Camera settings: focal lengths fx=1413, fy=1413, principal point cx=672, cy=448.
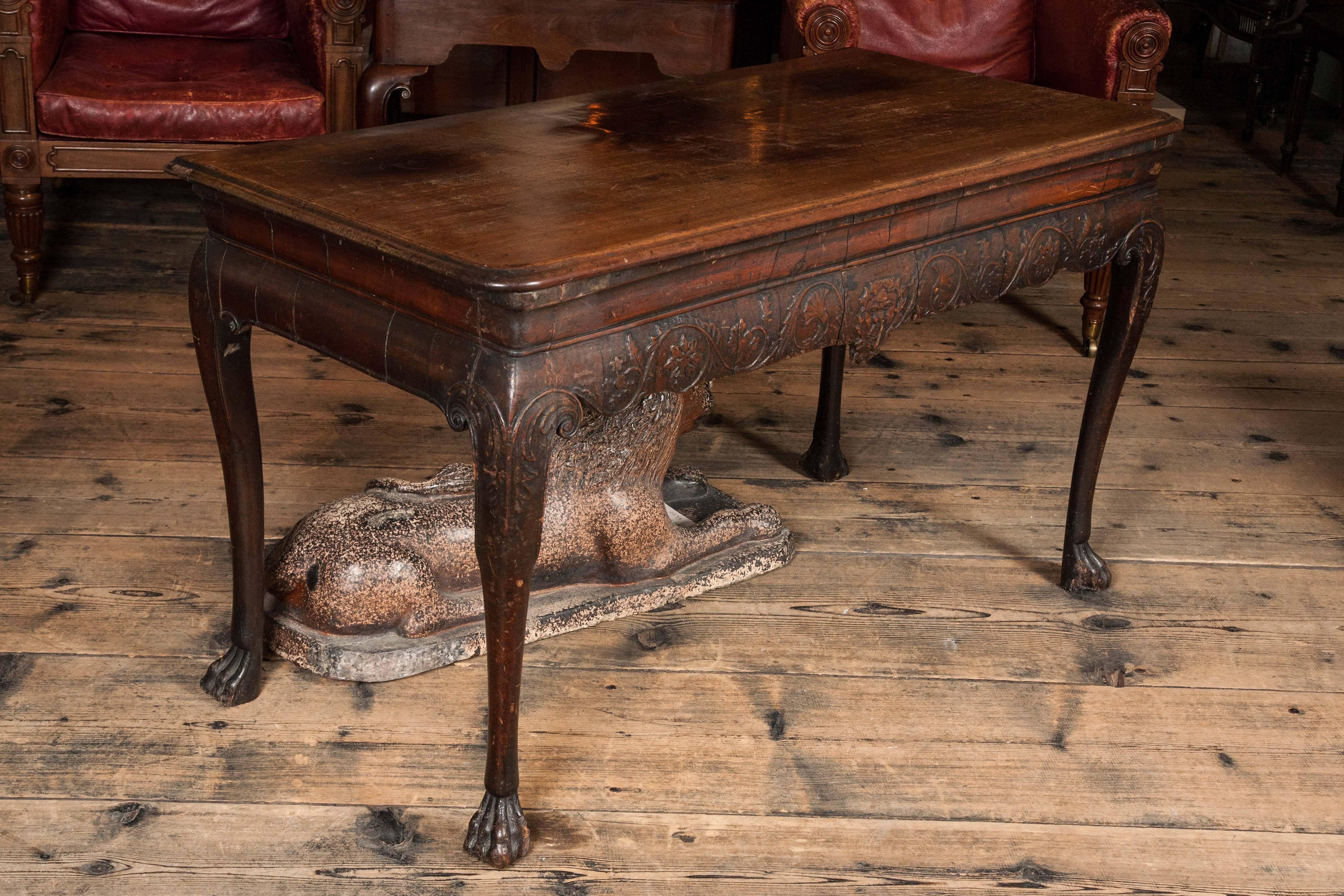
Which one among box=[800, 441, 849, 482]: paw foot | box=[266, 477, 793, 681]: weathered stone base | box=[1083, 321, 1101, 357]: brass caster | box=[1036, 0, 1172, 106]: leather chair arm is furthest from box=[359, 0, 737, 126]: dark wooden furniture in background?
box=[266, 477, 793, 681]: weathered stone base

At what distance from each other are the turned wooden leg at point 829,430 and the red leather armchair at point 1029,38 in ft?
2.38

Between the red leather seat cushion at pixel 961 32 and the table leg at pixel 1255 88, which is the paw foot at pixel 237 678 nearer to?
the red leather seat cushion at pixel 961 32

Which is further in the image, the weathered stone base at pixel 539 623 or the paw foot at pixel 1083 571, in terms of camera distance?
the paw foot at pixel 1083 571

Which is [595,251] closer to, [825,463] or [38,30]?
[825,463]

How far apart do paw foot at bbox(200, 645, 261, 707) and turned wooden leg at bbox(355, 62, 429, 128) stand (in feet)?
6.21

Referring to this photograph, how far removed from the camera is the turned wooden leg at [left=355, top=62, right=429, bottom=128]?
11.8ft

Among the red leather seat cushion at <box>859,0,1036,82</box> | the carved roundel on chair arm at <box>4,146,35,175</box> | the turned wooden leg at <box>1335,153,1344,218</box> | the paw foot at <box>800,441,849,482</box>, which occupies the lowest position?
the paw foot at <box>800,441,849,482</box>

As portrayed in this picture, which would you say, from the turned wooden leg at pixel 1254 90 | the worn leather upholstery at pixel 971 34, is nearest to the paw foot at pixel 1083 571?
the worn leather upholstery at pixel 971 34

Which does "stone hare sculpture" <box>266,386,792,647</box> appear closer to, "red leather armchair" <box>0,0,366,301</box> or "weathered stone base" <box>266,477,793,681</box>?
"weathered stone base" <box>266,477,793,681</box>

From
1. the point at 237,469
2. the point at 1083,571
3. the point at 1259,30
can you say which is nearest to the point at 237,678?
the point at 237,469

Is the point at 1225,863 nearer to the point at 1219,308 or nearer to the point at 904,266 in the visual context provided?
the point at 904,266

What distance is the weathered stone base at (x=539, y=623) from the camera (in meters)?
2.08

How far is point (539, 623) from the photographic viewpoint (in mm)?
2186

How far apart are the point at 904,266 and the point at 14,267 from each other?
8.85 ft
